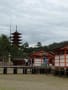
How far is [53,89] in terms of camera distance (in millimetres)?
22500

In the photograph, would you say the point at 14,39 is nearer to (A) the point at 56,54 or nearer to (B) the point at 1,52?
(A) the point at 56,54

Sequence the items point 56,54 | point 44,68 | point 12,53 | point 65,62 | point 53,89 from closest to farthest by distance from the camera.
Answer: point 53,89 → point 65,62 → point 56,54 → point 44,68 → point 12,53

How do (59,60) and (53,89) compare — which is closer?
(53,89)

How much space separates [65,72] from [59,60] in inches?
64.2

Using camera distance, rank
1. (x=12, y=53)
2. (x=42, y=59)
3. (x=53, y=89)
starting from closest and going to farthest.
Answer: (x=53, y=89) < (x=42, y=59) < (x=12, y=53)

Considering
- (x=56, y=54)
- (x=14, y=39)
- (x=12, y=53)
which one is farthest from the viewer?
(x=12, y=53)

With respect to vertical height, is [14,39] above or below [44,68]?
above

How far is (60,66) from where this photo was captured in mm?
36688

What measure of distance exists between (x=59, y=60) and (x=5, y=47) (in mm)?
65386

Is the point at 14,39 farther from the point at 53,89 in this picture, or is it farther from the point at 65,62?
the point at 53,89

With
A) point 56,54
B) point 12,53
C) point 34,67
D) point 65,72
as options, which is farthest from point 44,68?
point 12,53

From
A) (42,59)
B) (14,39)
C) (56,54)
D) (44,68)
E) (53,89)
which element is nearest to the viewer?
(53,89)

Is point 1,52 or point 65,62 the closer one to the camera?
point 65,62

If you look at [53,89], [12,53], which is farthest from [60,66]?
[12,53]
